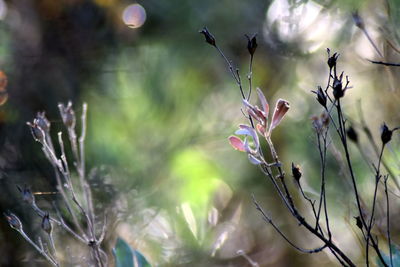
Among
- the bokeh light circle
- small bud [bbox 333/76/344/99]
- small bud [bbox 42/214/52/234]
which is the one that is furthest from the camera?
the bokeh light circle

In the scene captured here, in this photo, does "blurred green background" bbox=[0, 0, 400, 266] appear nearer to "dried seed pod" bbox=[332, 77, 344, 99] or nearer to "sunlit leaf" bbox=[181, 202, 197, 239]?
"sunlit leaf" bbox=[181, 202, 197, 239]

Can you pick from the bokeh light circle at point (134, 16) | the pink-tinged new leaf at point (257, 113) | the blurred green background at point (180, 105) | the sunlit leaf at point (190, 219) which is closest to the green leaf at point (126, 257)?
the pink-tinged new leaf at point (257, 113)

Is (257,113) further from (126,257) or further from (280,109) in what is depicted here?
(126,257)

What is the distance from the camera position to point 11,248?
43.6 inches

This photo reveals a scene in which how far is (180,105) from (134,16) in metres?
0.26

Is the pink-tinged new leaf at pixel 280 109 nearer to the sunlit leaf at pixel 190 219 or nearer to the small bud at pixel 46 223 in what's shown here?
the small bud at pixel 46 223

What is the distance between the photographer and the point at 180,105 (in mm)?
1401

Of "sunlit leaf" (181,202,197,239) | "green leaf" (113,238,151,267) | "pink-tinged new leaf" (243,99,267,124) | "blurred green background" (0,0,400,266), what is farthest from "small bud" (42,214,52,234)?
"sunlit leaf" (181,202,197,239)

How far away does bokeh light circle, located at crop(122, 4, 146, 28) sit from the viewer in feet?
4.63

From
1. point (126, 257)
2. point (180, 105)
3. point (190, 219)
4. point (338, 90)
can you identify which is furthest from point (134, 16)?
point (338, 90)

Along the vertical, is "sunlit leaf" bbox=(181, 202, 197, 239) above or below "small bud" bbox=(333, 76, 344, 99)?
below

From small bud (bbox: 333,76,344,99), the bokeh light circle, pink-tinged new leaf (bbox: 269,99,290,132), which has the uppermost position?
the bokeh light circle

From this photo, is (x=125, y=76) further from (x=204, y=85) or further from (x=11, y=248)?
(x=11, y=248)

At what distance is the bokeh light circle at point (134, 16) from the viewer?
4.63ft
